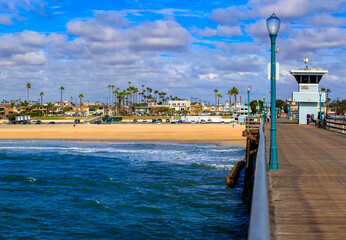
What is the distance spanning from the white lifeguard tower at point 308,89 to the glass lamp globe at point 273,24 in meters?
35.1

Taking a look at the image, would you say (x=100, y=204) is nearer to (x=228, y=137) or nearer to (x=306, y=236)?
(x=306, y=236)

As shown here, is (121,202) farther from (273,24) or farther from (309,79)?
(309,79)

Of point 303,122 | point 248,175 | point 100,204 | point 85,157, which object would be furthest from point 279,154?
point 303,122

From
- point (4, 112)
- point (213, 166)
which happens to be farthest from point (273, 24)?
point (4, 112)

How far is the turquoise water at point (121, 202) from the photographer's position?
1476 centimetres

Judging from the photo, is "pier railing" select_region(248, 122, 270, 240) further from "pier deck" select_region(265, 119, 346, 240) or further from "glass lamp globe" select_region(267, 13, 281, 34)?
"glass lamp globe" select_region(267, 13, 281, 34)

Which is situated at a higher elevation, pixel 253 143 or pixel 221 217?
pixel 253 143

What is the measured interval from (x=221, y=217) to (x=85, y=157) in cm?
2565

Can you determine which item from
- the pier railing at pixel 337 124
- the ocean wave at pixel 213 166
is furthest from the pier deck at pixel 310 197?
the pier railing at pixel 337 124

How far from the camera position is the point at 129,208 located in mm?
17969

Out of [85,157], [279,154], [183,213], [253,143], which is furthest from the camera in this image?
[85,157]

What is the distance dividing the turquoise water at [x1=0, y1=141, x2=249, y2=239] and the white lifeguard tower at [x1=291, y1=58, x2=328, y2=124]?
17.9 metres

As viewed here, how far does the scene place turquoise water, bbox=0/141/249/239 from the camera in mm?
14758

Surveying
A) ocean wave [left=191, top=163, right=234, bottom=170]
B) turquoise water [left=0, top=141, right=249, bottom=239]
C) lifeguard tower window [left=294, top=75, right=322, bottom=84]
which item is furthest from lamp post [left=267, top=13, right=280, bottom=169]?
lifeguard tower window [left=294, top=75, right=322, bottom=84]
